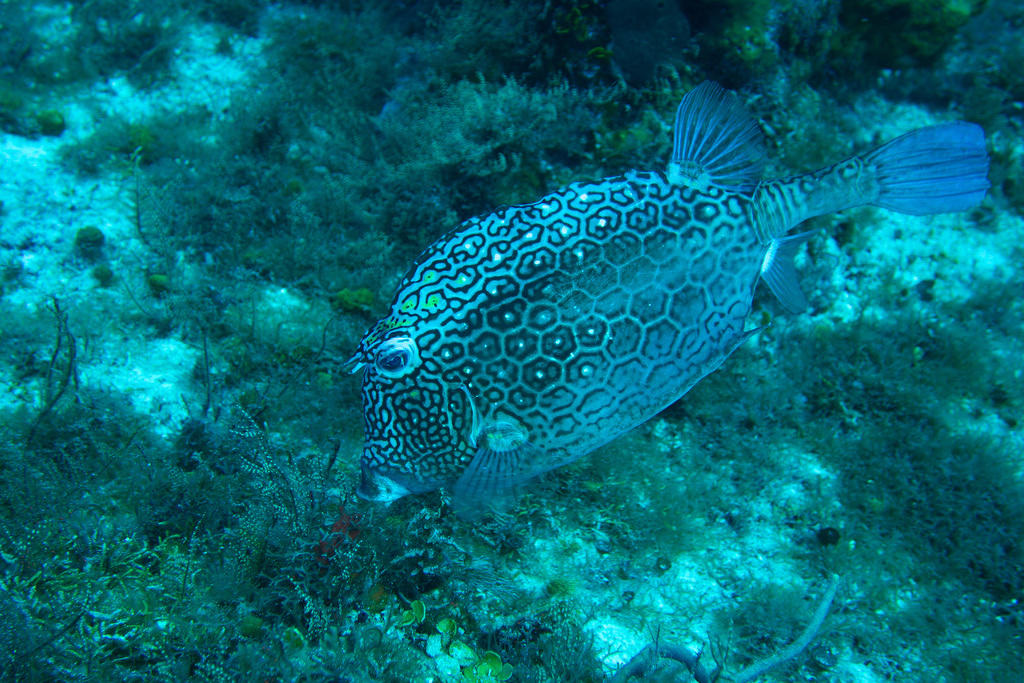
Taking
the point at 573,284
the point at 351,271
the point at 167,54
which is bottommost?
the point at 351,271

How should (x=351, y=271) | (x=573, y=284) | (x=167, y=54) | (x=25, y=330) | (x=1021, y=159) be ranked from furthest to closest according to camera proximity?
(x=167, y=54)
(x=1021, y=159)
(x=351, y=271)
(x=25, y=330)
(x=573, y=284)

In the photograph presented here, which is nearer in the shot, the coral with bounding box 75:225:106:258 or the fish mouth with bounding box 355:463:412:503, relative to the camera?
the fish mouth with bounding box 355:463:412:503

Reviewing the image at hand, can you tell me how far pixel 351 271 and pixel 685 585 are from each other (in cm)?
334

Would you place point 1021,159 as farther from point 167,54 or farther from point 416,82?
point 167,54

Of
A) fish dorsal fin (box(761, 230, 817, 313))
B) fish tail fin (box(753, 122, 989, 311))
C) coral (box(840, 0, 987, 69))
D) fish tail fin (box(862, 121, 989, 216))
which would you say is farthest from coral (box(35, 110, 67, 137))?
coral (box(840, 0, 987, 69))

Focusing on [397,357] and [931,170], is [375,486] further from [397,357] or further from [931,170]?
[931,170]

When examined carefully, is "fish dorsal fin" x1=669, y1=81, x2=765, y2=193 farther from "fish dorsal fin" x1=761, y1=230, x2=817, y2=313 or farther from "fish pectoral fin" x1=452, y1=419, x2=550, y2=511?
"fish pectoral fin" x1=452, y1=419, x2=550, y2=511

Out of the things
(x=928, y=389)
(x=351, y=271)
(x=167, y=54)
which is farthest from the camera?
(x=167, y=54)

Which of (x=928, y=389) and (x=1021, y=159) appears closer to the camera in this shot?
(x=928, y=389)

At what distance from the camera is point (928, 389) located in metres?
3.98

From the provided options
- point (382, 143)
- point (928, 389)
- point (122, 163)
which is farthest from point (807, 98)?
point (122, 163)

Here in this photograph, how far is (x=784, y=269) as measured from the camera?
3.06m

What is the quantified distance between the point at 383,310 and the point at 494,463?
6.70 ft

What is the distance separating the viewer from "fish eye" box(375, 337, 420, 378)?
8.21 ft
